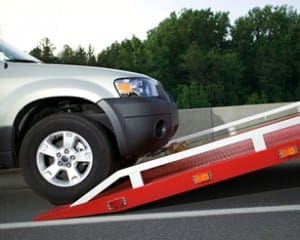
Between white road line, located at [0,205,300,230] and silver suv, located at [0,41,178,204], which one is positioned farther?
silver suv, located at [0,41,178,204]

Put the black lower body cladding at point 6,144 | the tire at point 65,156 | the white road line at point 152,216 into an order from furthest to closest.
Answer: the black lower body cladding at point 6,144 < the tire at point 65,156 < the white road line at point 152,216

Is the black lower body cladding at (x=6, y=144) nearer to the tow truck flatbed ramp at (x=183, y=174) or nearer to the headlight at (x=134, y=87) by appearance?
the tow truck flatbed ramp at (x=183, y=174)

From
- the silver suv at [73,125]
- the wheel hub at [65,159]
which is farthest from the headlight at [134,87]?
the wheel hub at [65,159]

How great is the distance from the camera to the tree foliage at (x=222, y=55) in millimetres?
87562

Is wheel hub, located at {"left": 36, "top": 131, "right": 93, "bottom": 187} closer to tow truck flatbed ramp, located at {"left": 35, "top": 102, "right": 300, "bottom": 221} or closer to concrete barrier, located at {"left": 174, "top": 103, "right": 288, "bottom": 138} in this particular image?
tow truck flatbed ramp, located at {"left": 35, "top": 102, "right": 300, "bottom": 221}

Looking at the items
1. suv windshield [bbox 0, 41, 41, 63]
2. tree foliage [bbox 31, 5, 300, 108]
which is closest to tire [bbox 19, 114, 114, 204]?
suv windshield [bbox 0, 41, 41, 63]

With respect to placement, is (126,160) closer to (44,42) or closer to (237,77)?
(44,42)

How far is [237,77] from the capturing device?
291 feet

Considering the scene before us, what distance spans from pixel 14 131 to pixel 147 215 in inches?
60.0

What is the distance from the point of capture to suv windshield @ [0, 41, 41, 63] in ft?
17.9

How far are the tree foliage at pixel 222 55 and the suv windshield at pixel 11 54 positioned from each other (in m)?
72.5

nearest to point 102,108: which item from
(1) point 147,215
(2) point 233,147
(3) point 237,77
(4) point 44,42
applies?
(1) point 147,215

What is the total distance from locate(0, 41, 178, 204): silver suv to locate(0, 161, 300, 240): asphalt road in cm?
42

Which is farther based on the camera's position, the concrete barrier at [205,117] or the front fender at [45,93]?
the concrete barrier at [205,117]
